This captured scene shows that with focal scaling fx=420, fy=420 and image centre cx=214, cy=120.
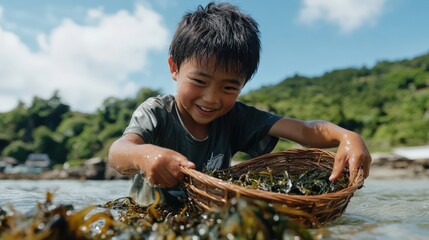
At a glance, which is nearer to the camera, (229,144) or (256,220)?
(256,220)

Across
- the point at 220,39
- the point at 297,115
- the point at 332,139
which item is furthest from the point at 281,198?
the point at 297,115

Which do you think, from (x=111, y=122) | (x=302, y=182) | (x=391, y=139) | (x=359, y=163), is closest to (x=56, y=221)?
(x=302, y=182)

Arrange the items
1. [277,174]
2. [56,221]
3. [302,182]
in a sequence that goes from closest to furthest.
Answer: [56,221]
[302,182]
[277,174]

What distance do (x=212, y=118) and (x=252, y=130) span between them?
0.58m

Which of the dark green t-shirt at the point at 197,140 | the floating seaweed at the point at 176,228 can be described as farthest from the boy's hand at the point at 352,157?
the floating seaweed at the point at 176,228

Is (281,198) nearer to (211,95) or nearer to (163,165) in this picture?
(163,165)

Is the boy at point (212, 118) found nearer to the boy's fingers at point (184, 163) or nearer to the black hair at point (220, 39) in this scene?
the black hair at point (220, 39)

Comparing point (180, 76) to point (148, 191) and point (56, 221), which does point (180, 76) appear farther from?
point (56, 221)

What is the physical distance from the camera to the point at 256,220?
1343mm

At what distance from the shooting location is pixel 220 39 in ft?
10.1

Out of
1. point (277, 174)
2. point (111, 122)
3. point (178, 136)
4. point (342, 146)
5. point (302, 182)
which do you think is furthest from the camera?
point (111, 122)

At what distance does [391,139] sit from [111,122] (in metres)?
37.1

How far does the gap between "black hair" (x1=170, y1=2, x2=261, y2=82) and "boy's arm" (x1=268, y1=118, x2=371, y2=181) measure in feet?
1.93

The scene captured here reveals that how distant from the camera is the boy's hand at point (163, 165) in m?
2.13
